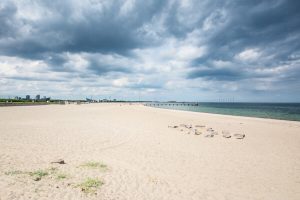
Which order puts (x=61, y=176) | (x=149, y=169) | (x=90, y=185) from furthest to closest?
(x=149, y=169) → (x=61, y=176) → (x=90, y=185)

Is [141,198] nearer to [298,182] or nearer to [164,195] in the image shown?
[164,195]

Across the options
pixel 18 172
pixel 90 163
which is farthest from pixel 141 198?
pixel 18 172

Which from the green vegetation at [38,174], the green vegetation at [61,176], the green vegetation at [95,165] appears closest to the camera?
the green vegetation at [38,174]

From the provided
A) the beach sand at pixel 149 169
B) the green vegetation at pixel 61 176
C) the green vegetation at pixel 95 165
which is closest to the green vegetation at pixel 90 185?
the beach sand at pixel 149 169

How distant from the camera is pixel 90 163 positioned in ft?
30.7

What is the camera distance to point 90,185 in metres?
7.08

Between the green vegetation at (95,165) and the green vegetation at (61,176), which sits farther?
the green vegetation at (95,165)

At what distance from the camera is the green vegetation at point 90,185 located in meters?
6.74

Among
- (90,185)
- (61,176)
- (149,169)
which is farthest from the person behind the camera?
(149,169)

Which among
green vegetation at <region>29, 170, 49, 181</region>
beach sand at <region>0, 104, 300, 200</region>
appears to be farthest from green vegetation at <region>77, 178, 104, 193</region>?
green vegetation at <region>29, 170, 49, 181</region>

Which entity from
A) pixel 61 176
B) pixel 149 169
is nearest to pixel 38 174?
pixel 61 176

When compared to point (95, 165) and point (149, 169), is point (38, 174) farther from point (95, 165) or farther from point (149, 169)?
point (149, 169)

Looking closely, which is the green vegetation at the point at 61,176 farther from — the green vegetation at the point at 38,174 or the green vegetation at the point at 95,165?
the green vegetation at the point at 95,165

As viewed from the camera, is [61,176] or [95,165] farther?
[95,165]
